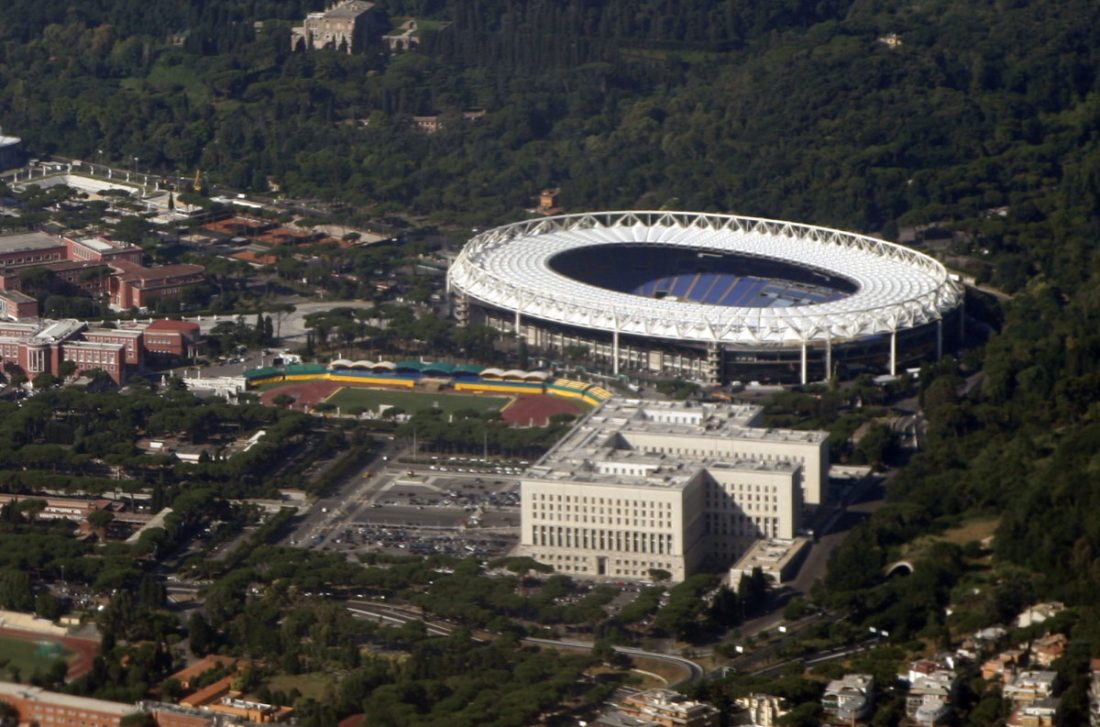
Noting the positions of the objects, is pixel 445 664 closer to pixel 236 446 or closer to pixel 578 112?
pixel 236 446

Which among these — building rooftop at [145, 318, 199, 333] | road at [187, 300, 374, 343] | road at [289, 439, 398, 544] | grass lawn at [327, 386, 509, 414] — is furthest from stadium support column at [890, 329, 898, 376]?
building rooftop at [145, 318, 199, 333]

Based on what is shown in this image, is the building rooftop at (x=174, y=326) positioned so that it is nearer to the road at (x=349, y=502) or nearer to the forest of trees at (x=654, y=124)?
the forest of trees at (x=654, y=124)

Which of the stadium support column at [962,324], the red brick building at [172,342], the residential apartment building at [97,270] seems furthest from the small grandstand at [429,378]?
the stadium support column at [962,324]

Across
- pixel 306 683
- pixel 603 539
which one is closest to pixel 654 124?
pixel 603 539

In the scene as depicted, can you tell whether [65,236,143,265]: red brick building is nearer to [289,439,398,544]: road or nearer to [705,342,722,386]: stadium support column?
[289,439,398,544]: road

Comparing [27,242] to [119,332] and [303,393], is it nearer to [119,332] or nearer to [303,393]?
[119,332]

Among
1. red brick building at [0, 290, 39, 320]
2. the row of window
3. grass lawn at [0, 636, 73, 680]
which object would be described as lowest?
red brick building at [0, 290, 39, 320]
